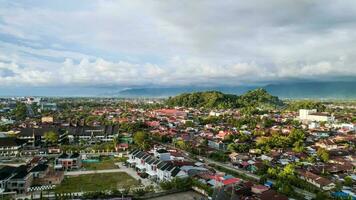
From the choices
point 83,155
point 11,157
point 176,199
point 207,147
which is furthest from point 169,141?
point 176,199

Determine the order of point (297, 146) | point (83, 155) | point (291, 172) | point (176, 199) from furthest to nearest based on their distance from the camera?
point (297, 146) < point (83, 155) < point (291, 172) < point (176, 199)

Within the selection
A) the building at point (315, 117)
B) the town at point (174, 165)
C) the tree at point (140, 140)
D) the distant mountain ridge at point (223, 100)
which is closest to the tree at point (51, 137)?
the town at point (174, 165)

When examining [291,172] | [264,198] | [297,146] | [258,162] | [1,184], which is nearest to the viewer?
[264,198]

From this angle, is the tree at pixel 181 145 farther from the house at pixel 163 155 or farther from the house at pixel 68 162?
the house at pixel 68 162

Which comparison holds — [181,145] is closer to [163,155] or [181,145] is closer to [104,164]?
[163,155]

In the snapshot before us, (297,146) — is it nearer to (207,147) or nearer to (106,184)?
(207,147)

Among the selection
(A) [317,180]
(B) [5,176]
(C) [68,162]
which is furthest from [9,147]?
(A) [317,180]

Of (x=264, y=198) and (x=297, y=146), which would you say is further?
(x=297, y=146)
